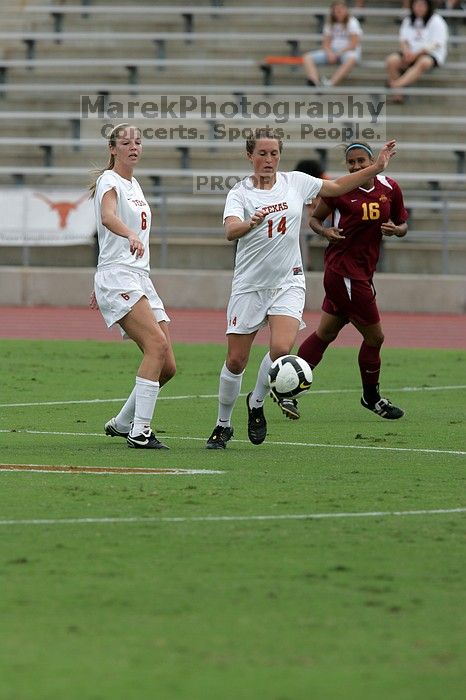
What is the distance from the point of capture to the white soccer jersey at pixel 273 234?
10.2m

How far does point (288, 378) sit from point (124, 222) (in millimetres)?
1520

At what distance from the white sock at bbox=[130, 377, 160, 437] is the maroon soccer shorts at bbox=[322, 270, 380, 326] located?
9.48 feet

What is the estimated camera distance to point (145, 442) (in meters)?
10.2

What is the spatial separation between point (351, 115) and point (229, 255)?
13.2 ft

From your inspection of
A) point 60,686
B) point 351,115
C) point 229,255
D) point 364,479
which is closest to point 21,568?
point 60,686

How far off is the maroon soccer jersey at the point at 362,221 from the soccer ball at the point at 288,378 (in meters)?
2.67

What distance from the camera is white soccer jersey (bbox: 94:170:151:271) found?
33.1 ft

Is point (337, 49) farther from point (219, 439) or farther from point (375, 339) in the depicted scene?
point (219, 439)

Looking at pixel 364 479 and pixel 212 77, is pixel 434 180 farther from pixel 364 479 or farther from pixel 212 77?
pixel 364 479

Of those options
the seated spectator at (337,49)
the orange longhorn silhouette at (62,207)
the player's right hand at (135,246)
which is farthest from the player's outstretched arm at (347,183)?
the seated spectator at (337,49)

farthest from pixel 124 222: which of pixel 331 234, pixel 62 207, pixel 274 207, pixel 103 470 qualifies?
pixel 62 207

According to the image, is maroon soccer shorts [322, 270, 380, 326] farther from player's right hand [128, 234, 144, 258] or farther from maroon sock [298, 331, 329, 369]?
player's right hand [128, 234, 144, 258]

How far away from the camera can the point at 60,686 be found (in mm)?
4582

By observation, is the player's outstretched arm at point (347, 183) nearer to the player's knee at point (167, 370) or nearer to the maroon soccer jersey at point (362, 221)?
the player's knee at point (167, 370)
